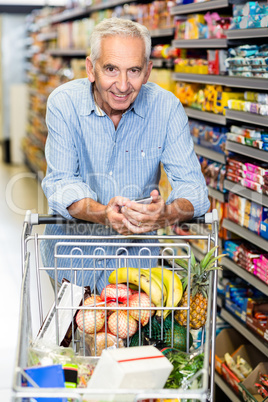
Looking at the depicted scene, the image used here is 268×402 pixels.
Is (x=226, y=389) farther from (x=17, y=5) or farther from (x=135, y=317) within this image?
(x=17, y=5)

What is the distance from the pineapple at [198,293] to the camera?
1.86m

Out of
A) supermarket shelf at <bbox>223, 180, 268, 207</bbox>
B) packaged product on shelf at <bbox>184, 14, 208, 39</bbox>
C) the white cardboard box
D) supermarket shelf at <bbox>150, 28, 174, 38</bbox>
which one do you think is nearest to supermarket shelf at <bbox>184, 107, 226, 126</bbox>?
supermarket shelf at <bbox>223, 180, 268, 207</bbox>

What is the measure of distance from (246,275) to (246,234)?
8.3 inches

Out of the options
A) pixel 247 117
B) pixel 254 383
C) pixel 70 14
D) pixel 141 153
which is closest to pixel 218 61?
pixel 247 117

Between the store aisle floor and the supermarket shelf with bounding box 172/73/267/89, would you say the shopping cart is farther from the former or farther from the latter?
the store aisle floor

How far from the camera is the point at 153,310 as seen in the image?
1.87 meters

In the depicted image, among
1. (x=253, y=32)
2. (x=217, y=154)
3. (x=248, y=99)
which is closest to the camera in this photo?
(x=253, y=32)

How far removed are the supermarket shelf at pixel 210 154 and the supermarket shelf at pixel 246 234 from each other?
37cm

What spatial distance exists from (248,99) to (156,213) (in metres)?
1.52

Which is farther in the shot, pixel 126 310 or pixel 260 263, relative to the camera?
pixel 260 263

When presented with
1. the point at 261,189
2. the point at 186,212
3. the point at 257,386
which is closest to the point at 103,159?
the point at 186,212

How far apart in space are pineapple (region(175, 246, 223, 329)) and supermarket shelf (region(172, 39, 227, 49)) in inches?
69.6

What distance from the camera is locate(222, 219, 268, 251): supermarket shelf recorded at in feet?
9.63

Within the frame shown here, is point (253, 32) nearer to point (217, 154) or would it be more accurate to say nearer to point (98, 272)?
point (217, 154)
